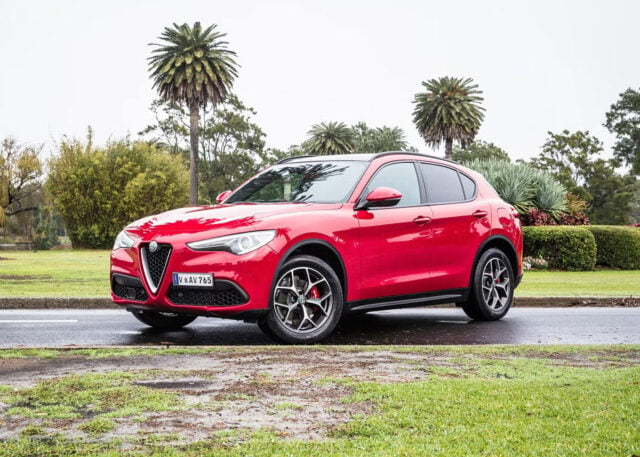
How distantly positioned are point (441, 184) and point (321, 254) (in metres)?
2.12

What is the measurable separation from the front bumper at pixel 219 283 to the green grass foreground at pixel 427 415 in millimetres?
1532

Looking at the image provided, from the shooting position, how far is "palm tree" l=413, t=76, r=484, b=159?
55844mm

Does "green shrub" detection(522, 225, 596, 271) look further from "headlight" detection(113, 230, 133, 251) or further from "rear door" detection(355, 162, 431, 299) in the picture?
"headlight" detection(113, 230, 133, 251)

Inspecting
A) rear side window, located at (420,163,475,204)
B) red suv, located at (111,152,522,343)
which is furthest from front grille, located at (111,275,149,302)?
rear side window, located at (420,163,475,204)

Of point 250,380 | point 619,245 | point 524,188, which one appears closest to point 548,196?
point 524,188

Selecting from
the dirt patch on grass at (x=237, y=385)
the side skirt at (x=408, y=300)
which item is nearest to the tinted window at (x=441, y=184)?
the side skirt at (x=408, y=300)

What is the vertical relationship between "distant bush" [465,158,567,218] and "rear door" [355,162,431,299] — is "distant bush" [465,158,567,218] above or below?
above

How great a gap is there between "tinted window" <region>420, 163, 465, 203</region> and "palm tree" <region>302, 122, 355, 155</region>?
58195 millimetres

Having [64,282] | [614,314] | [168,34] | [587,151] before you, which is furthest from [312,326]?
[587,151]

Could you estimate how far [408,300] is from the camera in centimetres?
847

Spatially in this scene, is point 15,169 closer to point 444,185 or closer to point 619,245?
point 619,245

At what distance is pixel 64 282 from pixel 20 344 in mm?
8509

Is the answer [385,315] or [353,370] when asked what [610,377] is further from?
[385,315]

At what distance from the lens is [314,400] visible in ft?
15.7
